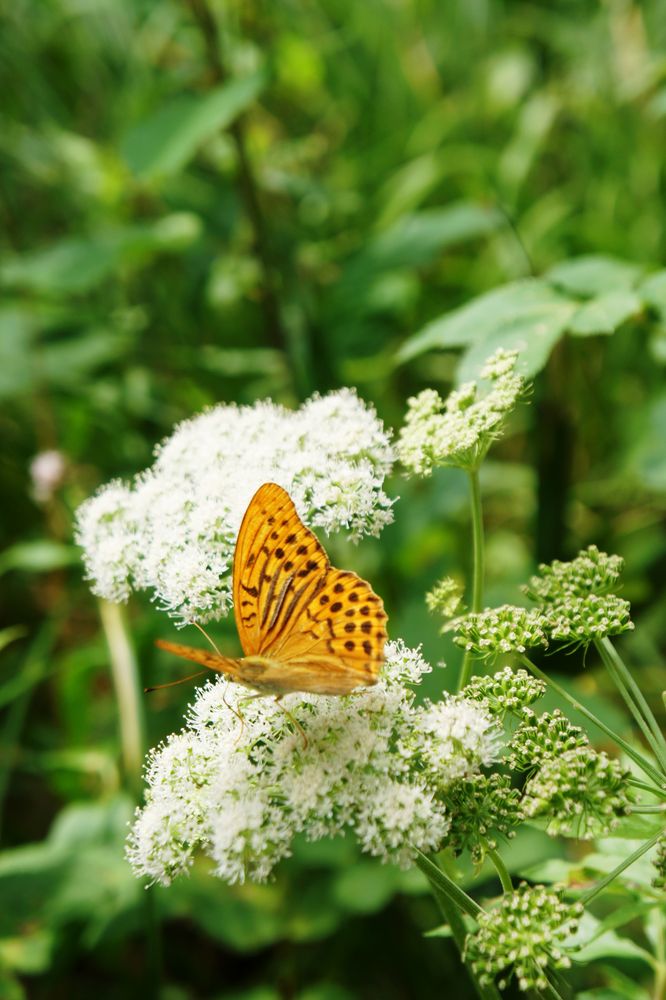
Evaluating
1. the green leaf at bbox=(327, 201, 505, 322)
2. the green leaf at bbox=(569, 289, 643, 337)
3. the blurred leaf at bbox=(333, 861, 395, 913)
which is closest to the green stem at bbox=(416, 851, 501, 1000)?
the blurred leaf at bbox=(333, 861, 395, 913)

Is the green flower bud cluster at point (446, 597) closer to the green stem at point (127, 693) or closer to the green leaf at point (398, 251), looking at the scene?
the green stem at point (127, 693)

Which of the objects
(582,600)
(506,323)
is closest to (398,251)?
(506,323)

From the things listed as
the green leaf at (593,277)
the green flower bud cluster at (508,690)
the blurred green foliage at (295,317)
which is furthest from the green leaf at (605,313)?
the green flower bud cluster at (508,690)

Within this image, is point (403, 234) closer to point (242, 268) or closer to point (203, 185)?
point (242, 268)

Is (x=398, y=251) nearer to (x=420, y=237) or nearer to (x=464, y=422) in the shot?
(x=420, y=237)

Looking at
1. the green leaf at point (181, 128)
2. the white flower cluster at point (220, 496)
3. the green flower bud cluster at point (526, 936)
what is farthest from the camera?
the green leaf at point (181, 128)

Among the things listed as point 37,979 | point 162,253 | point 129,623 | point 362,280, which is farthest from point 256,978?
point 162,253
